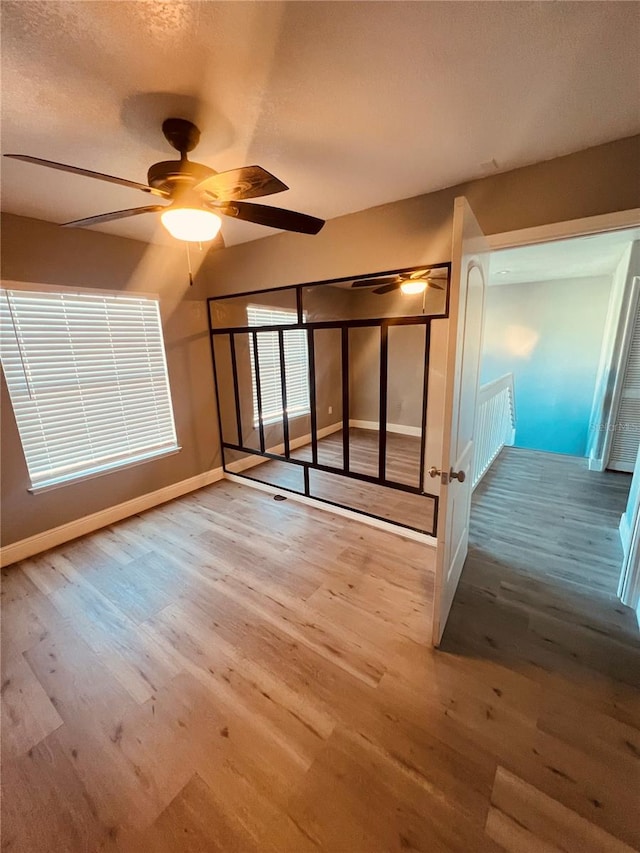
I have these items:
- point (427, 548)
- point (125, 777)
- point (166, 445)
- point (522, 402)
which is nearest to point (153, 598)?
point (125, 777)

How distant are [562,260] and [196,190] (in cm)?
435

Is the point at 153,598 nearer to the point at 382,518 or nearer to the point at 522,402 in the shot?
the point at 382,518

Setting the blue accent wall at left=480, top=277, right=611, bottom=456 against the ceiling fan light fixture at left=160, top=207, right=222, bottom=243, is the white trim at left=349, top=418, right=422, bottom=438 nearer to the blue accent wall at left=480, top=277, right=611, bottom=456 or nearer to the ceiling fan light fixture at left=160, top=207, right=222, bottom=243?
the blue accent wall at left=480, top=277, right=611, bottom=456

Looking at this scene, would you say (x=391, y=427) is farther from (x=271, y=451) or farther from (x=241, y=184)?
(x=241, y=184)

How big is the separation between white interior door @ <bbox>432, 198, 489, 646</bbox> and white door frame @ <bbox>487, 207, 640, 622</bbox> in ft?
0.59

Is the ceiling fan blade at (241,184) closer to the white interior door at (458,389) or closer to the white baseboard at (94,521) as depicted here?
the white interior door at (458,389)

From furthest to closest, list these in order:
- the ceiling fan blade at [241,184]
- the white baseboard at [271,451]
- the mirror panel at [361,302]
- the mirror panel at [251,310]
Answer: the white baseboard at [271,451], the mirror panel at [251,310], the mirror panel at [361,302], the ceiling fan blade at [241,184]

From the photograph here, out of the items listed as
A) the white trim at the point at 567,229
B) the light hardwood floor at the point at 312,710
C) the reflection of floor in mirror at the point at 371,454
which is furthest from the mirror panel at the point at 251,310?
the light hardwood floor at the point at 312,710

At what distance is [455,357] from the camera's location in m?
1.43

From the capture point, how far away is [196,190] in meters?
1.42

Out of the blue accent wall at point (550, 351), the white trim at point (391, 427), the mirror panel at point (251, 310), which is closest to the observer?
the mirror panel at point (251, 310)

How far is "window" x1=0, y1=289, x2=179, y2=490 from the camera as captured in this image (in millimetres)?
2402

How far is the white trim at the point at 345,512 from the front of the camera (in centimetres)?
258

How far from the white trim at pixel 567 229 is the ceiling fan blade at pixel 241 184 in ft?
4.39
